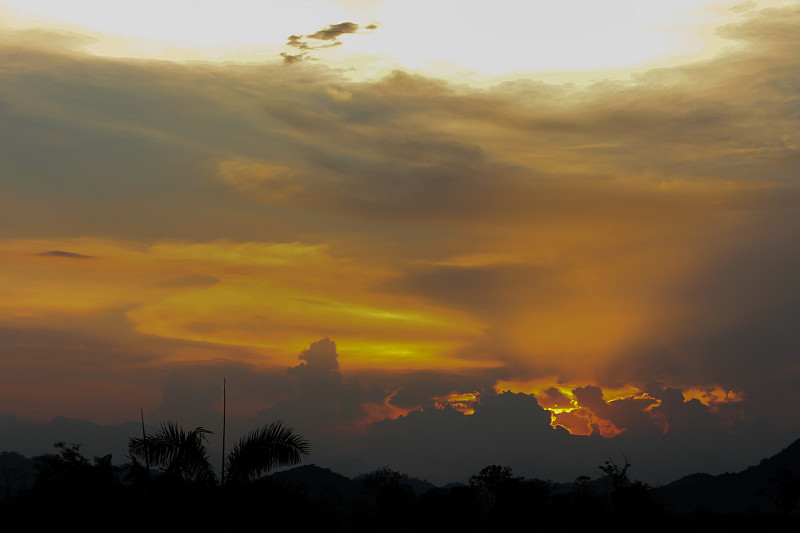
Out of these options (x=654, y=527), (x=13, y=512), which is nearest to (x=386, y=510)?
(x=654, y=527)

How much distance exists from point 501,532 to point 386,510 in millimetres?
24689

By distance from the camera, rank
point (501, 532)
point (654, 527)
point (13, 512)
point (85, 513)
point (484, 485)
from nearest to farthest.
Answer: point (85, 513) < point (13, 512) < point (654, 527) < point (501, 532) < point (484, 485)

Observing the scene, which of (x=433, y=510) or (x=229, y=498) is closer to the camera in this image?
(x=229, y=498)

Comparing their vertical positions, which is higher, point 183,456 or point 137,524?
point 183,456

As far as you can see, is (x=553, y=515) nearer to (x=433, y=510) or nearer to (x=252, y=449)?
(x=433, y=510)

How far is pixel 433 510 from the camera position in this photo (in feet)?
356

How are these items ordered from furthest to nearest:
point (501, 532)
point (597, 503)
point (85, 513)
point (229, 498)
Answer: point (501, 532) → point (597, 503) → point (85, 513) → point (229, 498)

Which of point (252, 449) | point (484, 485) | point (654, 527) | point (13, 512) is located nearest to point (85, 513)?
point (13, 512)

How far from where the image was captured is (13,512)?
2731 centimetres

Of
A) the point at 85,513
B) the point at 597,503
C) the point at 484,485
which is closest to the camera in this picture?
the point at 85,513

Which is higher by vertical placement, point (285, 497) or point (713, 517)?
point (285, 497)

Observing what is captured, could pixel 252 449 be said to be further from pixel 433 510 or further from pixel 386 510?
pixel 386 510

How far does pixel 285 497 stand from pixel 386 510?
10845cm

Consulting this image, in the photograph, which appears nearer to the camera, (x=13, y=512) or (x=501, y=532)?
(x=13, y=512)
